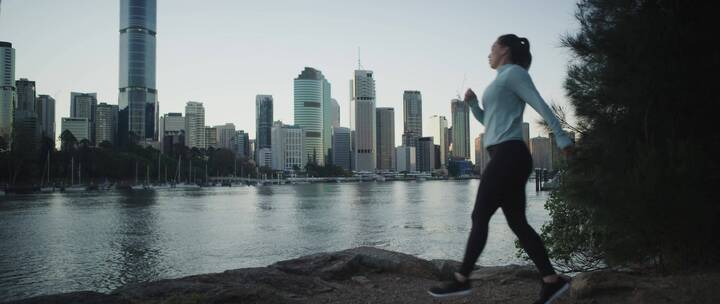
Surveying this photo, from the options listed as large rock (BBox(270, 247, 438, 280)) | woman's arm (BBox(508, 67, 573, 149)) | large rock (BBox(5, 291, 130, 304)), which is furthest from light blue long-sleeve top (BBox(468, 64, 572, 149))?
large rock (BBox(270, 247, 438, 280))

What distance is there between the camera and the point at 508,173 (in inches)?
138

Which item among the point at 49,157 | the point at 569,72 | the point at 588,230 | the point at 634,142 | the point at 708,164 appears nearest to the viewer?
the point at 708,164

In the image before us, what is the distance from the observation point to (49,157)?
385 ft

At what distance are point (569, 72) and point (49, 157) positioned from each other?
432 feet

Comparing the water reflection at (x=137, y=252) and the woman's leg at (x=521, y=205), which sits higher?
the woman's leg at (x=521, y=205)

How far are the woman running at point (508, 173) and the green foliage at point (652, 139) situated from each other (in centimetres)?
164

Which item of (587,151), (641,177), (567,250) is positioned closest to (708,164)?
(641,177)

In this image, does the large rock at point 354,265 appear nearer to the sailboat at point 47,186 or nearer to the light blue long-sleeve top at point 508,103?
the light blue long-sleeve top at point 508,103

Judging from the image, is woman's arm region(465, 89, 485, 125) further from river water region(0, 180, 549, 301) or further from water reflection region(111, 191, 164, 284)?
water reflection region(111, 191, 164, 284)

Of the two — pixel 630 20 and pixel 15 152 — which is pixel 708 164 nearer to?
pixel 630 20

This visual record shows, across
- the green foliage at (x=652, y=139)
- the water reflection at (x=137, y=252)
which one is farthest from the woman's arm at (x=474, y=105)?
the water reflection at (x=137, y=252)

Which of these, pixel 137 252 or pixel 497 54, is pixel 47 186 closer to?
pixel 137 252

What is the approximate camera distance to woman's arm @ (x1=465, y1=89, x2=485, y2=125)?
412 cm

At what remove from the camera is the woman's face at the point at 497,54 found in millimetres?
3915
